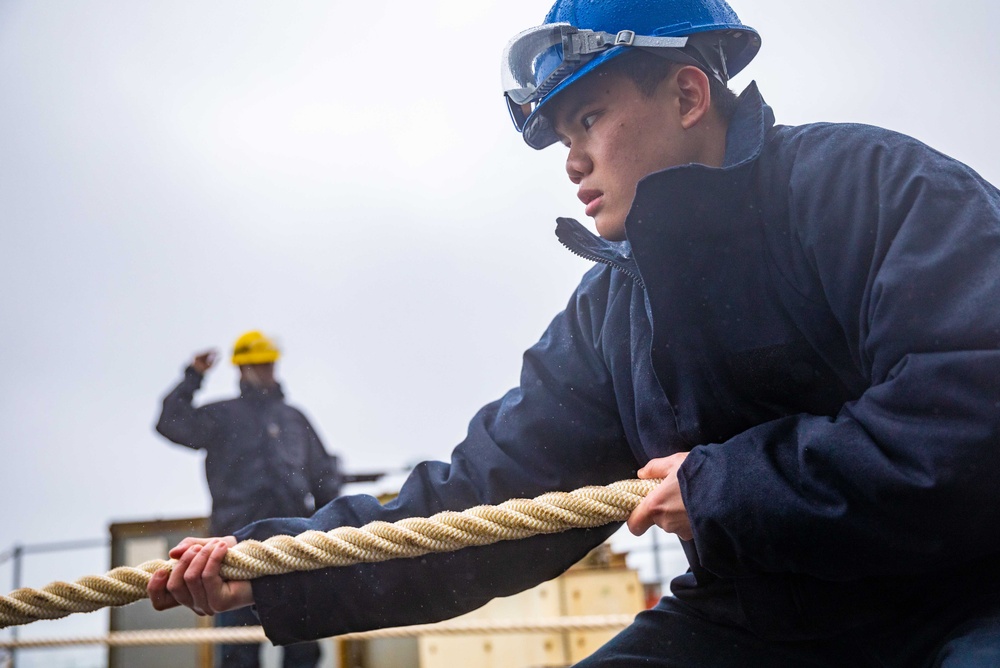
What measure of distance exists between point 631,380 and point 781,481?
0.49 meters

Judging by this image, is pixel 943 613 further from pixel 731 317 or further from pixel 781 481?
pixel 731 317

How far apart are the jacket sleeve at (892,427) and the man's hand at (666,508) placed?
6cm

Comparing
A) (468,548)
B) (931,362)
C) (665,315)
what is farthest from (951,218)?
(468,548)

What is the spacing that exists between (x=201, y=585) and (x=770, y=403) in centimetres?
101

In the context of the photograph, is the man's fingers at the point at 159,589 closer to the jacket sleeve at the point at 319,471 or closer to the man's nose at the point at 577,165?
the man's nose at the point at 577,165

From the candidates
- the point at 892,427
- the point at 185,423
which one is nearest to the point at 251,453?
the point at 185,423

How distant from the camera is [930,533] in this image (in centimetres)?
109

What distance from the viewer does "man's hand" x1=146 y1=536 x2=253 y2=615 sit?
Result: 1.57m

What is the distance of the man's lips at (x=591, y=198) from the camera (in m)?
1.56

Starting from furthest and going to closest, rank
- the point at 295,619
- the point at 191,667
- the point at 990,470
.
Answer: the point at 191,667
the point at 295,619
the point at 990,470

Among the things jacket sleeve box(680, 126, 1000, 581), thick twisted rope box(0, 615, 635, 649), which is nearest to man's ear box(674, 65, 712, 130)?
jacket sleeve box(680, 126, 1000, 581)

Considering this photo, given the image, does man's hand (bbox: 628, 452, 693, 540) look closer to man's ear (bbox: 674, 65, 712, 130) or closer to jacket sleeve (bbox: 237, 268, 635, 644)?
jacket sleeve (bbox: 237, 268, 635, 644)

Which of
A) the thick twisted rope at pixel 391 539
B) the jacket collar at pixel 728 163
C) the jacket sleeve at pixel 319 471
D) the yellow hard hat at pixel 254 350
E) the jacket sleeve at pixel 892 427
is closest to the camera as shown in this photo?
the jacket sleeve at pixel 892 427

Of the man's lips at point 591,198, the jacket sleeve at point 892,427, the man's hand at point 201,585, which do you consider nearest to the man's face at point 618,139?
the man's lips at point 591,198
